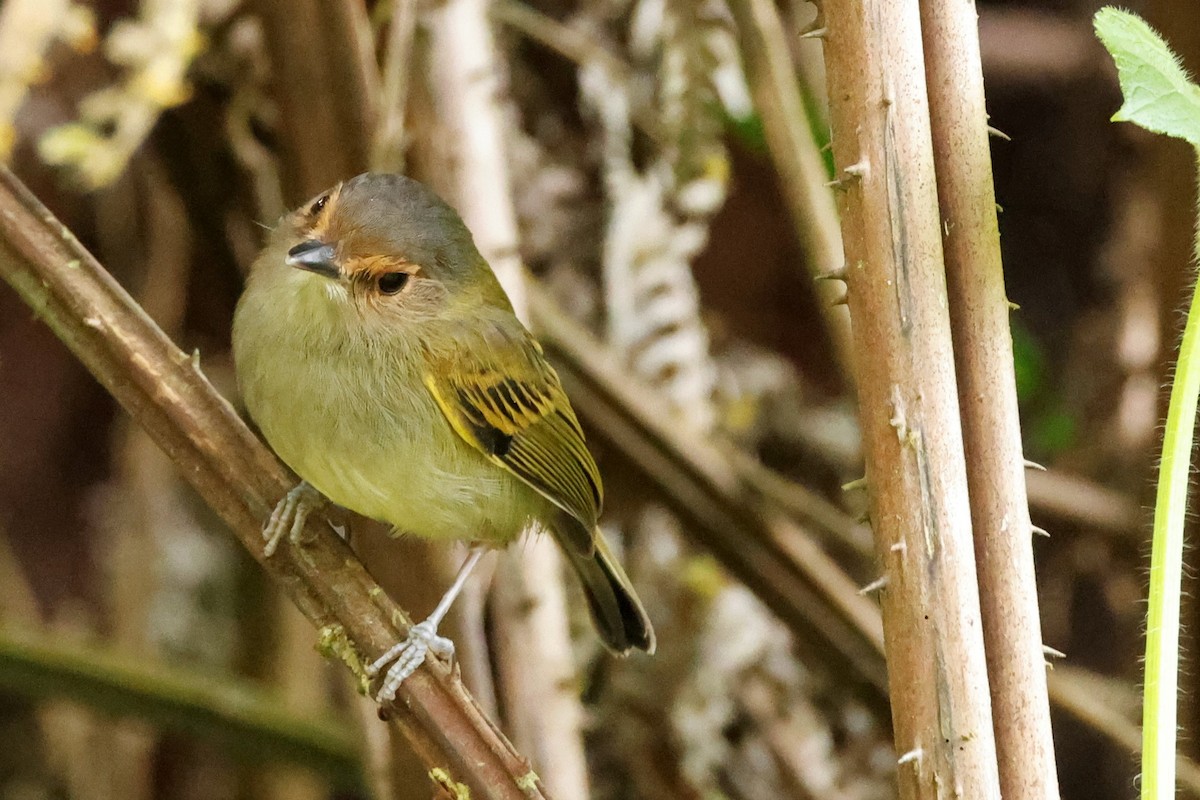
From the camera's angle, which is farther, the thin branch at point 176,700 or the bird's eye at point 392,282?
the thin branch at point 176,700

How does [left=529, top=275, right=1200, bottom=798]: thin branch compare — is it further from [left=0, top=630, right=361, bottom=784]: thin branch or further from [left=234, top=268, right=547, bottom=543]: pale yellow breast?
[left=0, top=630, right=361, bottom=784]: thin branch

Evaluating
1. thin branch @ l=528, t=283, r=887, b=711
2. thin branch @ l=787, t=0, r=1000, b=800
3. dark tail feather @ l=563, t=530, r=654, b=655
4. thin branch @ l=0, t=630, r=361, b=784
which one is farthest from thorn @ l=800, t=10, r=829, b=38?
thin branch @ l=0, t=630, r=361, b=784

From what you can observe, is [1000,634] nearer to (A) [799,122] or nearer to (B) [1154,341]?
(A) [799,122]

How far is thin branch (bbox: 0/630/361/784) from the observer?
2447mm

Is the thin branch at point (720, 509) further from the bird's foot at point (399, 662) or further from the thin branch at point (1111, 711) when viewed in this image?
the bird's foot at point (399, 662)

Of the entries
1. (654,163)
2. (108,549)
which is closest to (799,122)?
(654,163)

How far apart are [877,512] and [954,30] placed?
1.46ft

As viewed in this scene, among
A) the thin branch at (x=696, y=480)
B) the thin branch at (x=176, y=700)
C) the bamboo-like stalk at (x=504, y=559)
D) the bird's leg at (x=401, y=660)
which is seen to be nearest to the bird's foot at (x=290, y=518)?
the bird's leg at (x=401, y=660)

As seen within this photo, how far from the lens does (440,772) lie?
1.32m

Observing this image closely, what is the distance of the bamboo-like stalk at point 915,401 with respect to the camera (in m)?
1.10

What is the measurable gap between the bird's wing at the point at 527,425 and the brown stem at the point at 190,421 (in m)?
0.38

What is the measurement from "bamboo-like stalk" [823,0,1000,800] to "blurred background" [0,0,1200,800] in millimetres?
999

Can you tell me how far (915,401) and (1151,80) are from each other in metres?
0.34

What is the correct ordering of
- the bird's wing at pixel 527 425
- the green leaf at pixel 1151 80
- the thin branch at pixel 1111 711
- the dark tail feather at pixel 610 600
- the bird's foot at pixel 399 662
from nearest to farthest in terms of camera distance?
the green leaf at pixel 1151 80
the bird's foot at pixel 399 662
the bird's wing at pixel 527 425
the thin branch at pixel 1111 711
the dark tail feather at pixel 610 600
